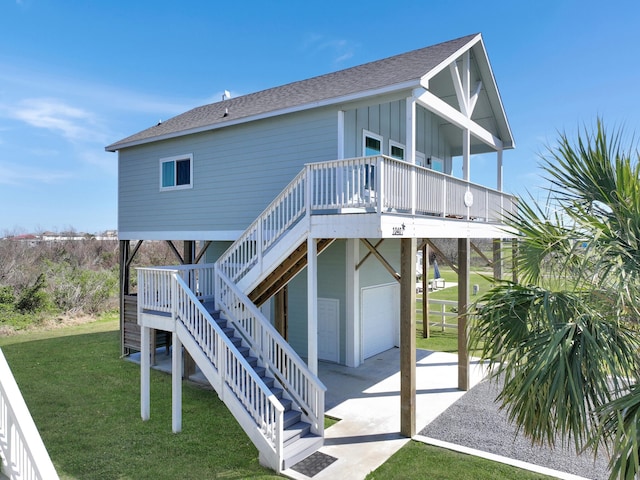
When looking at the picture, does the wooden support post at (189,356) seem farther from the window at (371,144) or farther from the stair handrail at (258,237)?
the window at (371,144)

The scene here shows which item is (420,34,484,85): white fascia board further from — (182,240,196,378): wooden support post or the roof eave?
(182,240,196,378): wooden support post

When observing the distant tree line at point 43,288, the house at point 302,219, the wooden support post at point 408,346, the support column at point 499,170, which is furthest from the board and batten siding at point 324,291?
the distant tree line at point 43,288

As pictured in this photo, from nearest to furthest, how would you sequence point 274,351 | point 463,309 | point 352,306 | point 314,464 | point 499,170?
point 314,464
point 274,351
point 463,309
point 352,306
point 499,170

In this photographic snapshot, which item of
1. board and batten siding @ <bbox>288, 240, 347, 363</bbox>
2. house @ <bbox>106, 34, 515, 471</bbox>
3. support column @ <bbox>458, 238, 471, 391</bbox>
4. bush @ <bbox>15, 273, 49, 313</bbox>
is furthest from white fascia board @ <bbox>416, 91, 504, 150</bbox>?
bush @ <bbox>15, 273, 49, 313</bbox>

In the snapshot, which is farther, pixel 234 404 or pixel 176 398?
pixel 176 398

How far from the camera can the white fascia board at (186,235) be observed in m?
11.0

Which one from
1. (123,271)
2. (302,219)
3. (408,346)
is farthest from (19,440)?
(123,271)

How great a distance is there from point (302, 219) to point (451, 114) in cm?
495

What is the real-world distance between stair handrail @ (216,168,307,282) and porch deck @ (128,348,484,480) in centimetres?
356

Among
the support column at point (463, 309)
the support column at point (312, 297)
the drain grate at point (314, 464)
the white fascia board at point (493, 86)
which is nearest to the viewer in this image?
the drain grate at point (314, 464)

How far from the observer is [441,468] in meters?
5.86

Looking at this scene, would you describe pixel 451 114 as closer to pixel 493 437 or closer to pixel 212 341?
pixel 493 437

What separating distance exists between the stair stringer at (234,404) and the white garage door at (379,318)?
17.5ft

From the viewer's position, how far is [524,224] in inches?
181
